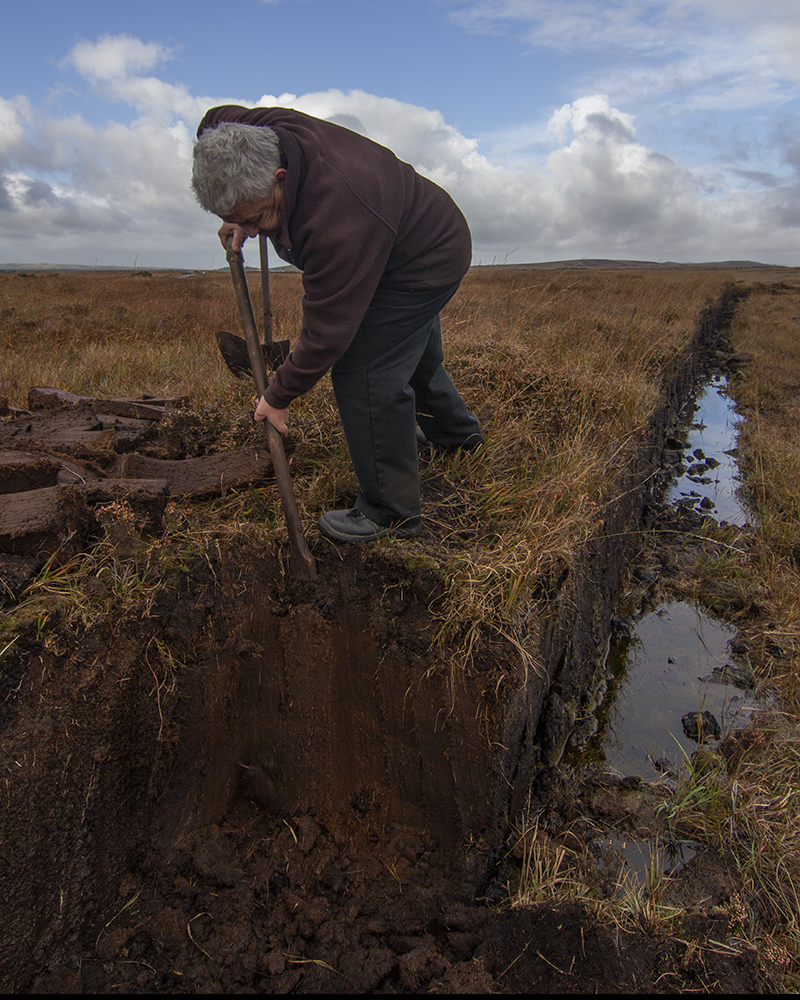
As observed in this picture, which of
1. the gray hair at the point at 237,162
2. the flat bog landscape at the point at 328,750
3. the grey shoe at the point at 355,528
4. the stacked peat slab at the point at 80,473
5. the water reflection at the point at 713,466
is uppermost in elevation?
the gray hair at the point at 237,162

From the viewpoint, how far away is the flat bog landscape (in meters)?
1.97

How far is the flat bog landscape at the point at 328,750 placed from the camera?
1967 millimetres

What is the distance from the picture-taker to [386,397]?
2.41 metres

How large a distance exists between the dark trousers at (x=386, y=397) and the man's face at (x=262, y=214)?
466mm

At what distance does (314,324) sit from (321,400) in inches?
67.8

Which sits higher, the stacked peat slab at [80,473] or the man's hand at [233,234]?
the man's hand at [233,234]

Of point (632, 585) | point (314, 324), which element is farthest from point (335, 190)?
point (632, 585)

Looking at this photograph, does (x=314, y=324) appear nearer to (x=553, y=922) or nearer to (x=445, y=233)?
(x=445, y=233)

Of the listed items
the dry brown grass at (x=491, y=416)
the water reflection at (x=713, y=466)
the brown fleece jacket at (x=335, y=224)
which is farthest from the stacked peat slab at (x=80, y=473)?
the water reflection at (x=713, y=466)

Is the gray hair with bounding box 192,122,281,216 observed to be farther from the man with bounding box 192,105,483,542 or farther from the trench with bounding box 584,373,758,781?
the trench with bounding box 584,373,758,781

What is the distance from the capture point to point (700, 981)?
187 centimetres

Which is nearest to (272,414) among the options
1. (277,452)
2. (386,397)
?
(277,452)

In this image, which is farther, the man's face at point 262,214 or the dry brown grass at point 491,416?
the dry brown grass at point 491,416

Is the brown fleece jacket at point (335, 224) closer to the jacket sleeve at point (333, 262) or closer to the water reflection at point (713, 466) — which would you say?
the jacket sleeve at point (333, 262)
